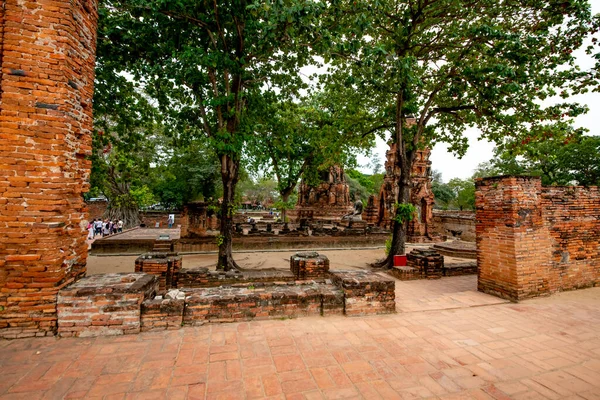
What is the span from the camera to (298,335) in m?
3.81

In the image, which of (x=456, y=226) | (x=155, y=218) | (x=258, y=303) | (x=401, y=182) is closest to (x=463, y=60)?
(x=401, y=182)

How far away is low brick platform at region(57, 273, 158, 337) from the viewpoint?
358 centimetres

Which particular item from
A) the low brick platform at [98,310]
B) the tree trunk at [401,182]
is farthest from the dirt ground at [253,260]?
the low brick platform at [98,310]

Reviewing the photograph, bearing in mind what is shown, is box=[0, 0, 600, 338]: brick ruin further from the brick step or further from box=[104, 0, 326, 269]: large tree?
A: the brick step

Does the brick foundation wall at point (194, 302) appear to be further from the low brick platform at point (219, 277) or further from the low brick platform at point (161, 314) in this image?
the low brick platform at point (219, 277)

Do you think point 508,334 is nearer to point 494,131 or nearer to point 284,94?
point 494,131

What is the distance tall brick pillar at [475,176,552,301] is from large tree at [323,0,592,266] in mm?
2843

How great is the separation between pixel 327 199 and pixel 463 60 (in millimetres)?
16878

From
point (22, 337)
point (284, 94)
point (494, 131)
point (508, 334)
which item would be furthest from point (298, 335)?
point (494, 131)

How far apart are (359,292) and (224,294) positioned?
2.22 meters

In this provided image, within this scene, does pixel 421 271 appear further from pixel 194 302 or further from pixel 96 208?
pixel 96 208

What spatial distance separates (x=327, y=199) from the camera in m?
24.4

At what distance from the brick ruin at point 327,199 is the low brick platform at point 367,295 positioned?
60.0 ft

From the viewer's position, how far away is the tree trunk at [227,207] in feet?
25.4
